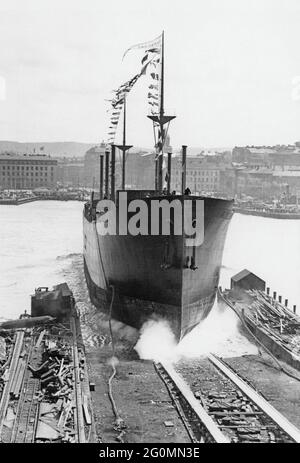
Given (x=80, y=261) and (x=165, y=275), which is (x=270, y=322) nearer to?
(x=165, y=275)

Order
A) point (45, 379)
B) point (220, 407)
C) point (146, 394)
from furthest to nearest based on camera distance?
point (146, 394) < point (45, 379) < point (220, 407)

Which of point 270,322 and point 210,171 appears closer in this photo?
point 270,322

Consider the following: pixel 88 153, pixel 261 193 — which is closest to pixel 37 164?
pixel 88 153

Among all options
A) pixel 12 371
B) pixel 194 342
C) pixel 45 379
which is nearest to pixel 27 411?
pixel 45 379

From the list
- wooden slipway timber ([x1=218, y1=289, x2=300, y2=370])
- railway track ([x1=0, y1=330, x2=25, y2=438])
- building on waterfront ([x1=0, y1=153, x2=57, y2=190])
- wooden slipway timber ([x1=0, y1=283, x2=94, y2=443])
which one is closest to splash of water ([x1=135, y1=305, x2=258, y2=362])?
wooden slipway timber ([x1=218, y1=289, x2=300, y2=370])

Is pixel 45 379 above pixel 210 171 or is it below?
below

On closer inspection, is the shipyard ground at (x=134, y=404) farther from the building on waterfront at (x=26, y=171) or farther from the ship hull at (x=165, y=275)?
the building on waterfront at (x=26, y=171)

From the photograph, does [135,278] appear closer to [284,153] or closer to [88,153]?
[284,153]
